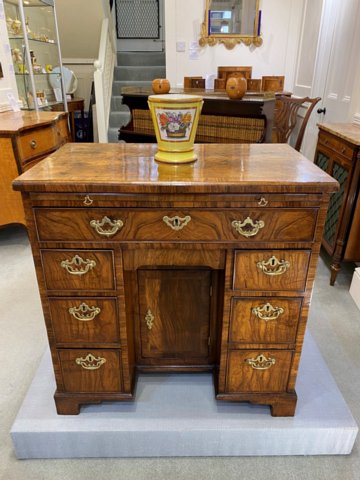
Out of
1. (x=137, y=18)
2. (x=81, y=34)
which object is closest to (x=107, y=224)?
(x=81, y=34)

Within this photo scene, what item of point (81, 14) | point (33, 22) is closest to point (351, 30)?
point (33, 22)

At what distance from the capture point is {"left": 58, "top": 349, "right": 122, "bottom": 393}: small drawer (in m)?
1.24

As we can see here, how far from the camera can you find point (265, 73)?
4.92 metres

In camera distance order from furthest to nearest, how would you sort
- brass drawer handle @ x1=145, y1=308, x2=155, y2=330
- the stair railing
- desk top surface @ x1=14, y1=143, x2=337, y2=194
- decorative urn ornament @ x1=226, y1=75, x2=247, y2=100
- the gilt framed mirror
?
the gilt framed mirror
the stair railing
decorative urn ornament @ x1=226, y1=75, x2=247, y2=100
brass drawer handle @ x1=145, y1=308, x2=155, y2=330
desk top surface @ x1=14, y1=143, x2=337, y2=194

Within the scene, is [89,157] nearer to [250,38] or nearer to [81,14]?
[250,38]

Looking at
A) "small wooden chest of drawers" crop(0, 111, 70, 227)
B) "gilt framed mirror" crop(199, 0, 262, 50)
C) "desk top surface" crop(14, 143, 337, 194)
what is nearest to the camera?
"desk top surface" crop(14, 143, 337, 194)

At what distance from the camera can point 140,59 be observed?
591cm

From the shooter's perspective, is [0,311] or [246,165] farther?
[0,311]

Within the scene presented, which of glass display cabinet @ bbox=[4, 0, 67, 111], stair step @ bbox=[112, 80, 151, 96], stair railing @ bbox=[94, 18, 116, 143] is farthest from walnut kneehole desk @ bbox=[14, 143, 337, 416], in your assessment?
stair step @ bbox=[112, 80, 151, 96]

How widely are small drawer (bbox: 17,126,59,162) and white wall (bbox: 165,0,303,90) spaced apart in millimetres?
2697

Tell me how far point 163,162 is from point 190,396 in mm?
867

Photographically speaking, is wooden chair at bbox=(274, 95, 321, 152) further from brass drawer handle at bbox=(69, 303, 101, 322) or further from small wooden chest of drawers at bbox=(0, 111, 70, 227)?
brass drawer handle at bbox=(69, 303, 101, 322)

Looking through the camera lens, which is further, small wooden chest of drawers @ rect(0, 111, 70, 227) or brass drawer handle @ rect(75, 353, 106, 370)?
small wooden chest of drawers @ rect(0, 111, 70, 227)

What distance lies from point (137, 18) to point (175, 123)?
258 inches
